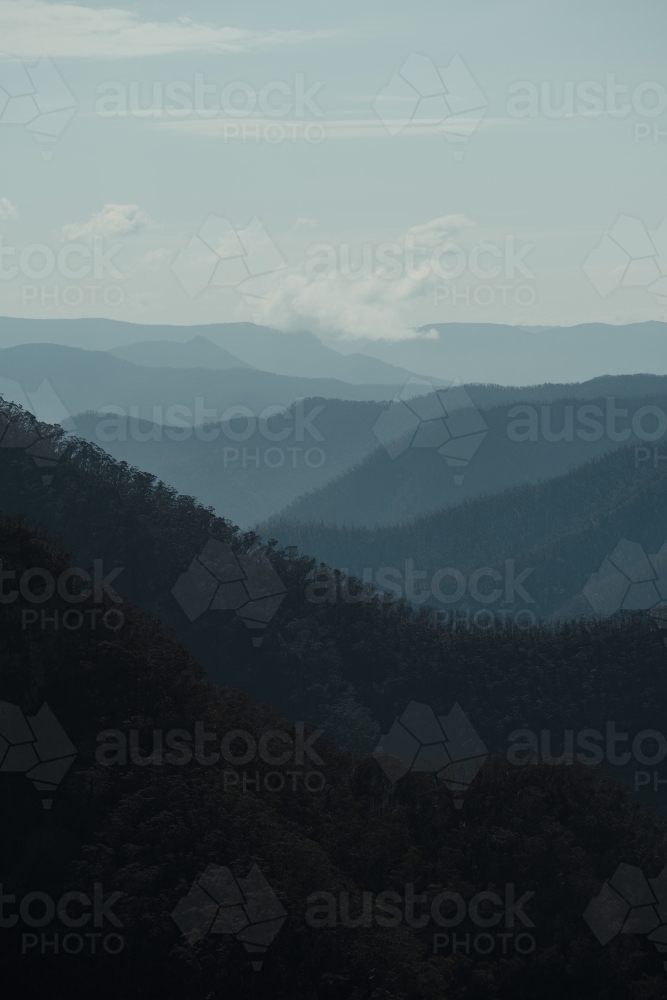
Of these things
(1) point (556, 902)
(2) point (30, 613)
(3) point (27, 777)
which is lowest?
(1) point (556, 902)

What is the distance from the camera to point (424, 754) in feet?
153

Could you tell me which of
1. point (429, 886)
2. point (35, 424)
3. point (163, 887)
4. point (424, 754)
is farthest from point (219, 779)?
point (35, 424)

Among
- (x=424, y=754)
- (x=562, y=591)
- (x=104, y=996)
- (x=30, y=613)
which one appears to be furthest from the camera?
(x=562, y=591)

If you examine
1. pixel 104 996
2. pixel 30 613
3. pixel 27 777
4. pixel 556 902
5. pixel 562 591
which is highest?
pixel 30 613

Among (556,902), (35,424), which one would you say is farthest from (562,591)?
(556,902)

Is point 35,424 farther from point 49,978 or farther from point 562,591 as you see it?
point 562,591

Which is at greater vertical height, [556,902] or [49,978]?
[49,978]

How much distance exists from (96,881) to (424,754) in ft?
79.0

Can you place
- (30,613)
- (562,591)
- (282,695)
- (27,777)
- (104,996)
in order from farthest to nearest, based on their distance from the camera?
(562,591), (282,695), (30,613), (27,777), (104,996)

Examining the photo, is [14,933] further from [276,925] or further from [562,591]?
[562,591]

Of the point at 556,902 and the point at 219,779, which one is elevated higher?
the point at 219,779

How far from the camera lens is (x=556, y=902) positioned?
94.3 ft

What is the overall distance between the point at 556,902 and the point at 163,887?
11.0 meters

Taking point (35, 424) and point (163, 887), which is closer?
point (163, 887)
